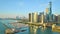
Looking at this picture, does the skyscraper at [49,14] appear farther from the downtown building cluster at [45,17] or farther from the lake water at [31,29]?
the lake water at [31,29]

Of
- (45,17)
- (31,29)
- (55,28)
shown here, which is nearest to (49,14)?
(45,17)

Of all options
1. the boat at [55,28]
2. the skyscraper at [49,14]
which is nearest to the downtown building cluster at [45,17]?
the skyscraper at [49,14]

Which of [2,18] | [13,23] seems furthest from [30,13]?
[2,18]

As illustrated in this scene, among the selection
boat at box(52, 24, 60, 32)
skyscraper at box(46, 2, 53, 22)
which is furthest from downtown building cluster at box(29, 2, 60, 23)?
boat at box(52, 24, 60, 32)

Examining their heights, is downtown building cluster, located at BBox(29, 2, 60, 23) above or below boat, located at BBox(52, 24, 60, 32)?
above

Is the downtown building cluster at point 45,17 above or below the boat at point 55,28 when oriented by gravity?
above

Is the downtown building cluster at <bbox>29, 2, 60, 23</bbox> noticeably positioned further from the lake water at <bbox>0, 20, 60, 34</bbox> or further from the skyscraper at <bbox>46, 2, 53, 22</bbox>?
the lake water at <bbox>0, 20, 60, 34</bbox>

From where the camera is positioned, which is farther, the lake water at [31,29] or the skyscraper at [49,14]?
the skyscraper at [49,14]

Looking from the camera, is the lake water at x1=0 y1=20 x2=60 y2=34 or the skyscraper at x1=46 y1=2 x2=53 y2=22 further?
the skyscraper at x1=46 y1=2 x2=53 y2=22

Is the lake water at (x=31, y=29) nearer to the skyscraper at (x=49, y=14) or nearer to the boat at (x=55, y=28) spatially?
the boat at (x=55, y=28)

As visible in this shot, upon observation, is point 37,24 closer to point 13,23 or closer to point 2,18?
point 13,23
